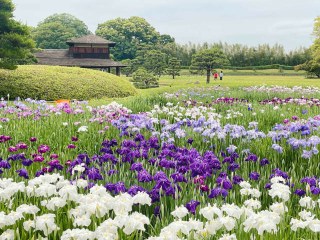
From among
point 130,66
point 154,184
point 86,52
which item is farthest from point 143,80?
point 154,184

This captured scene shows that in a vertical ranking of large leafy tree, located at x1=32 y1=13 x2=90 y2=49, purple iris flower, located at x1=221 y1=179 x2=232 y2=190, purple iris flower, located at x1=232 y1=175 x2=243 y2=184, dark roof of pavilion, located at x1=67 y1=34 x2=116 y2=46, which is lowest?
purple iris flower, located at x1=232 y1=175 x2=243 y2=184

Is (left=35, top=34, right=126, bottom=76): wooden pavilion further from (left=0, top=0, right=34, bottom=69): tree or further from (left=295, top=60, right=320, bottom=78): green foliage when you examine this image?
(left=295, top=60, right=320, bottom=78): green foliage

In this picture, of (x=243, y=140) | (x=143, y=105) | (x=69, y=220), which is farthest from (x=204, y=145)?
(x=143, y=105)

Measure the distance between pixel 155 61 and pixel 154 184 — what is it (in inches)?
2176

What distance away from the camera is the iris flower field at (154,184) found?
2969mm

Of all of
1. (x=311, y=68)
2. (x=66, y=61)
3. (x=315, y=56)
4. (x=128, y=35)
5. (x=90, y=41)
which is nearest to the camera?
(x=66, y=61)

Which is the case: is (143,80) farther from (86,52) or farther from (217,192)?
(217,192)

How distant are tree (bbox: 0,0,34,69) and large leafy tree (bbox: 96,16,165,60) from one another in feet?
178

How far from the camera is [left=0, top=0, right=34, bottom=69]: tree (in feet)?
78.8

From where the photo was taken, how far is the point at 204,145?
24.1 feet

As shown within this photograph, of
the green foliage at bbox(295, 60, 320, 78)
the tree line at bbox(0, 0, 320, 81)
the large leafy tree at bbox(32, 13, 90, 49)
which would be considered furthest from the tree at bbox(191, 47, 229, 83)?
the large leafy tree at bbox(32, 13, 90, 49)

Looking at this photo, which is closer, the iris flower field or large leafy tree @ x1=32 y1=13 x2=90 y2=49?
the iris flower field

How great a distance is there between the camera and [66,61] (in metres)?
48.4

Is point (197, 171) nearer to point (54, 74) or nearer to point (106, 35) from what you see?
point (54, 74)
